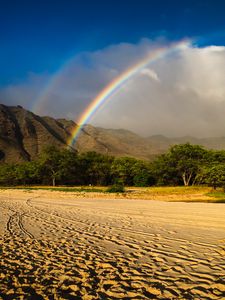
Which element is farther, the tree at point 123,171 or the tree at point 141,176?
the tree at point 123,171

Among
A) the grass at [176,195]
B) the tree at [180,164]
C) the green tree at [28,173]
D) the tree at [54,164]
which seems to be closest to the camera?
the grass at [176,195]

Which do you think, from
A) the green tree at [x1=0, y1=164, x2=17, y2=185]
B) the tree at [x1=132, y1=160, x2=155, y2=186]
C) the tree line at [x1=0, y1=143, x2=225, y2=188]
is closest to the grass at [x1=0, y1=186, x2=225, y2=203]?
the tree line at [x1=0, y1=143, x2=225, y2=188]

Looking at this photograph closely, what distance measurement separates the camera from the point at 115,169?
285ft

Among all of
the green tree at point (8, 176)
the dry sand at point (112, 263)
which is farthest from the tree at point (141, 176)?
the dry sand at point (112, 263)

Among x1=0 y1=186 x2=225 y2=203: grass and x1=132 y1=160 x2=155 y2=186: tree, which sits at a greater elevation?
x1=132 y1=160 x2=155 y2=186: tree

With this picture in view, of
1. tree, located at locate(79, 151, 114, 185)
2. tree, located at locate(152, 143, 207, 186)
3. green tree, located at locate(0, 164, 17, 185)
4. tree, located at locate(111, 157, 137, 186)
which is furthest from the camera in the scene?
green tree, located at locate(0, 164, 17, 185)

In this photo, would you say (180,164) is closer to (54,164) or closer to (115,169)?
(115,169)

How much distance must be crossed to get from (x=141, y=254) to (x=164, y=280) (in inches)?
92.5

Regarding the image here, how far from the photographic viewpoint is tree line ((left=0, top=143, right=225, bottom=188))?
8175cm

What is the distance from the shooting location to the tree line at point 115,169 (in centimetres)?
8175

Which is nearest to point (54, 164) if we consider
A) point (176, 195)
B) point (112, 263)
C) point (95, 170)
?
point (95, 170)

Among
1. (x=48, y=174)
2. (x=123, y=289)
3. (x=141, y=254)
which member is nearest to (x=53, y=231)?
(x=141, y=254)

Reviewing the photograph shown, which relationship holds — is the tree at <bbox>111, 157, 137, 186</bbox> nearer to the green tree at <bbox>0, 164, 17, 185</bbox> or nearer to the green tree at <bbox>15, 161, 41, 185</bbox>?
the green tree at <bbox>15, 161, 41, 185</bbox>

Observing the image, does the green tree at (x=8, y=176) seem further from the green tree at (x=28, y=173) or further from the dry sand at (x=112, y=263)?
the dry sand at (x=112, y=263)
